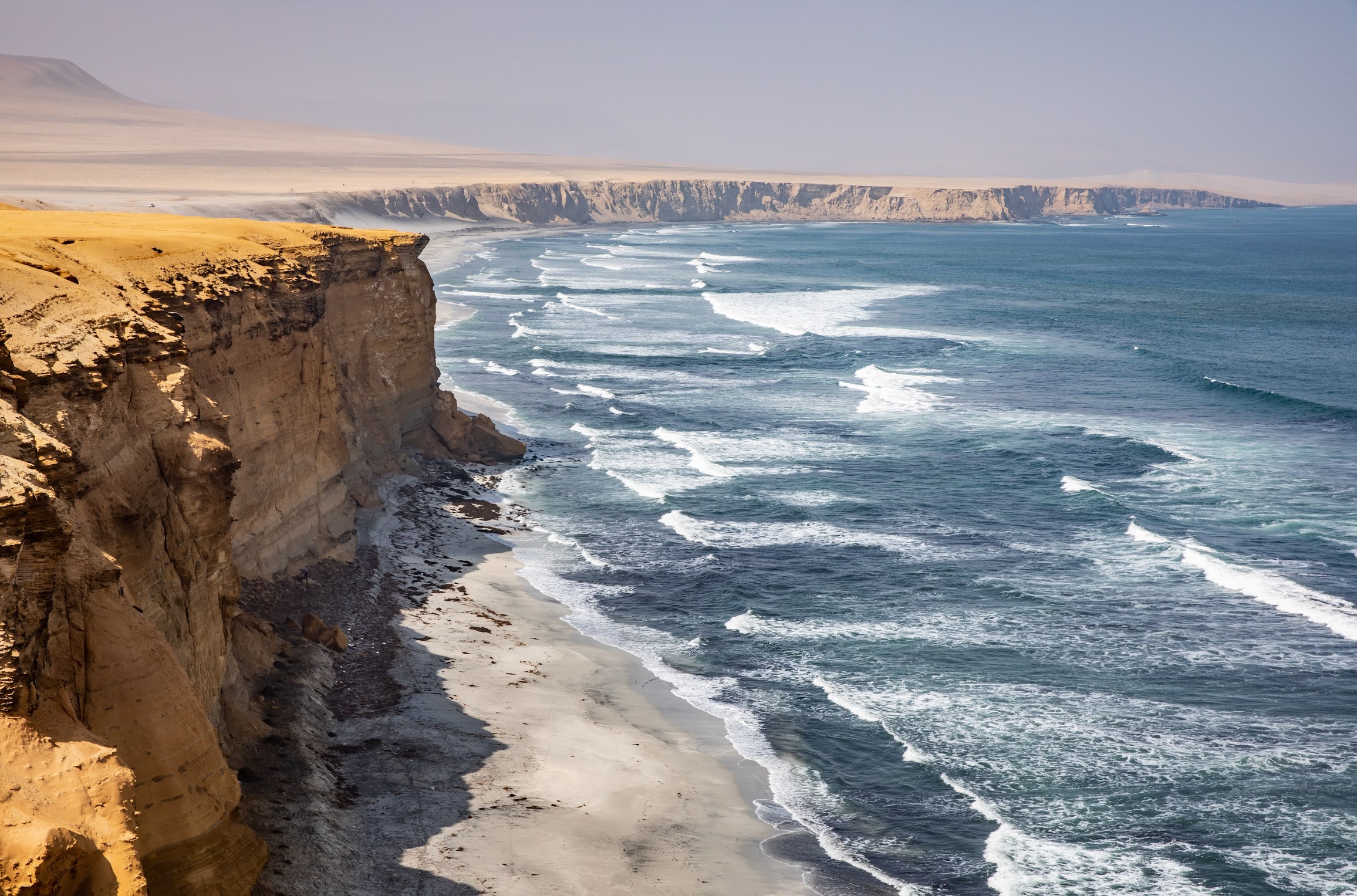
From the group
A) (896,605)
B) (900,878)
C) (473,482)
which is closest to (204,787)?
(900,878)

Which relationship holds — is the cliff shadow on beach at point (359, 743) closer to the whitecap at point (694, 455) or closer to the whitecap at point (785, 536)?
the whitecap at point (785, 536)

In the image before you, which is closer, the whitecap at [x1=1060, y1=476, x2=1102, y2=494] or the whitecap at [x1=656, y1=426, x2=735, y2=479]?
the whitecap at [x1=1060, y1=476, x2=1102, y2=494]

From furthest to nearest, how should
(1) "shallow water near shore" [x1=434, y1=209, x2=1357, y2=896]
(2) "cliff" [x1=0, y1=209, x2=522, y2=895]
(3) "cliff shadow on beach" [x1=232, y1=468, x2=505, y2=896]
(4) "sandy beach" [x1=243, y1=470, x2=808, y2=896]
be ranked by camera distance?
1. (1) "shallow water near shore" [x1=434, y1=209, x2=1357, y2=896]
2. (4) "sandy beach" [x1=243, y1=470, x2=808, y2=896]
3. (3) "cliff shadow on beach" [x1=232, y1=468, x2=505, y2=896]
4. (2) "cliff" [x1=0, y1=209, x2=522, y2=895]

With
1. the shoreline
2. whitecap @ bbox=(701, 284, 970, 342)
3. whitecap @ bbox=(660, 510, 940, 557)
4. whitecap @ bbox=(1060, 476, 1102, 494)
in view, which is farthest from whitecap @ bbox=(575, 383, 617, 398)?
whitecap @ bbox=(701, 284, 970, 342)

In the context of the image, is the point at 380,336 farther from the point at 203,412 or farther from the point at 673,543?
the point at 203,412

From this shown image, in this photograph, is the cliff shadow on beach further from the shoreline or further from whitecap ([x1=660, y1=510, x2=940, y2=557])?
whitecap ([x1=660, y1=510, x2=940, y2=557])

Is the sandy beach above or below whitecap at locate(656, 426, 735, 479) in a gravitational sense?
below

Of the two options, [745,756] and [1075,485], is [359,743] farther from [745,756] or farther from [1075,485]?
[1075,485]
